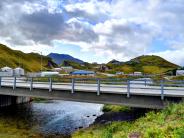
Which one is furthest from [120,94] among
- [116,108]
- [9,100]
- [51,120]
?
[9,100]

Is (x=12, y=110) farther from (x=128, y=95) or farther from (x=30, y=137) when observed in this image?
(x=128, y=95)

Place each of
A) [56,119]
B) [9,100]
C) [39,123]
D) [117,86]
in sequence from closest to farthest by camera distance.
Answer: [117,86] → [39,123] → [56,119] → [9,100]

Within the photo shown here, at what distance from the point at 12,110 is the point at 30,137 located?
1921 centimetres

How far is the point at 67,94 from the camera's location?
32.6 metres

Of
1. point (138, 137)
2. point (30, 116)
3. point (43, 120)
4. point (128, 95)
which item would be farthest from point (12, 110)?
point (138, 137)

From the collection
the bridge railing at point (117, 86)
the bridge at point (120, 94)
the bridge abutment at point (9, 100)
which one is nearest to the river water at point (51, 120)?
the bridge abutment at point (9, 100)

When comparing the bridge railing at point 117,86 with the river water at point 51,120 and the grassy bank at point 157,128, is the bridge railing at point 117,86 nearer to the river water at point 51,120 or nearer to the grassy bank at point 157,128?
the grassy bank at point 157,128

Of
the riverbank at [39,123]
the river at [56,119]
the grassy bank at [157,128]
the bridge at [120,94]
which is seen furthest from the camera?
the river at [56,119]

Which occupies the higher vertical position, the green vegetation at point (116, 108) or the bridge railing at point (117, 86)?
the bridge railing at point (117, 86)

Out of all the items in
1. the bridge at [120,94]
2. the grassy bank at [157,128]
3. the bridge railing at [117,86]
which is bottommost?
the grassy bank at [157,128]

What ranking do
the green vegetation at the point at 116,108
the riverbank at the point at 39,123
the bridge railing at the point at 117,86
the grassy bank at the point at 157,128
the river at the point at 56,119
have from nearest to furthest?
the grassy bank at the point at 157,128, the bridge railing at the point at 117,86, the riverbank at the point at 39,123, the river at the point at 56,119, the green vegetation at the point at 116,108

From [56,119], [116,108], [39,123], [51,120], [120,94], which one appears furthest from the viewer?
[116,108]

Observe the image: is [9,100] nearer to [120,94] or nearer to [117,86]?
[117,86]

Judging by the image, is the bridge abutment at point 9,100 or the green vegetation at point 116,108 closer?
the green vegetation at point 116,108
